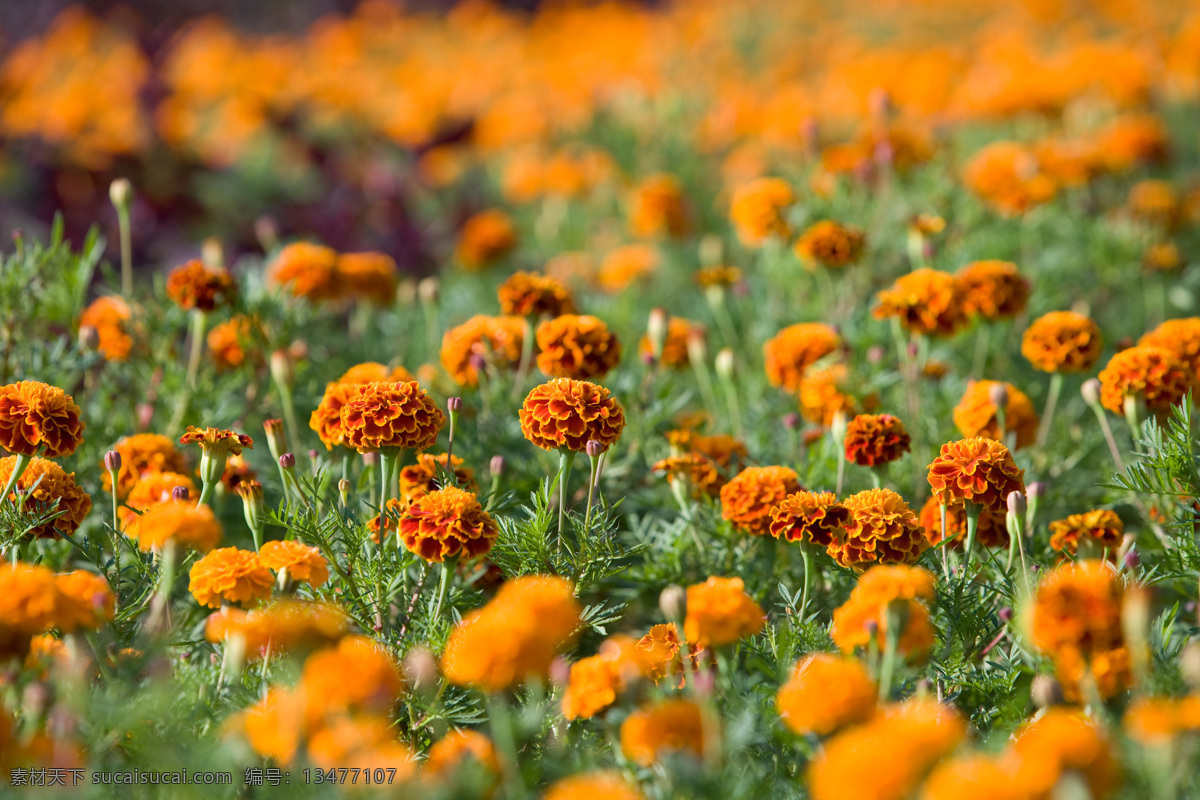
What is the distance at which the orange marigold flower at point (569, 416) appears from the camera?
5.66 ft

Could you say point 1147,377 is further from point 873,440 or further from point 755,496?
point 755,496

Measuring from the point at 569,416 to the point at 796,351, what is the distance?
92 cm

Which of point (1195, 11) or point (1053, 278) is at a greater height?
point (1195, 11)

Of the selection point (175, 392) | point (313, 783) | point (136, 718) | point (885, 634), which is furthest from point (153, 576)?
point (885, 634)

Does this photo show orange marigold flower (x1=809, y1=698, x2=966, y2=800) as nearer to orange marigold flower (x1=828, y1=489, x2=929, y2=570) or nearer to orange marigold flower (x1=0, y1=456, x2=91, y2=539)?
orange marigold flower (x1=828, y1=489, x2=929, y2=570)

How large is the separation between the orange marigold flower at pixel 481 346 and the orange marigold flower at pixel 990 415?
104 cm

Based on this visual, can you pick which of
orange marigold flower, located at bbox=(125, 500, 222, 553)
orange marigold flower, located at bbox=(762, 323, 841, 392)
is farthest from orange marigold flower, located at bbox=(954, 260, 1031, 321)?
orange marigold flower, located at bbox=(125, 500, 222, 553)

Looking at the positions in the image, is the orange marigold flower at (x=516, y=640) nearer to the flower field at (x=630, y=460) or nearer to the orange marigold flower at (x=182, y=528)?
the flower field at (x=630, y=460)

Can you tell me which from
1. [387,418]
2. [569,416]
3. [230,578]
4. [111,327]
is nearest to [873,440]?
[569,416]

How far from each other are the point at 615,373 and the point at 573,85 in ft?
13.3

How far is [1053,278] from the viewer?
334 centimetres

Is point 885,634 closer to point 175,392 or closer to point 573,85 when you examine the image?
point 175,392

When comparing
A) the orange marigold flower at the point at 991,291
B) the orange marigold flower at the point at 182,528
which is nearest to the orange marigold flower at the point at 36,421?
the orange marigold flower at the point at 182,528

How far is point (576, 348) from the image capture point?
2100 millimetres
